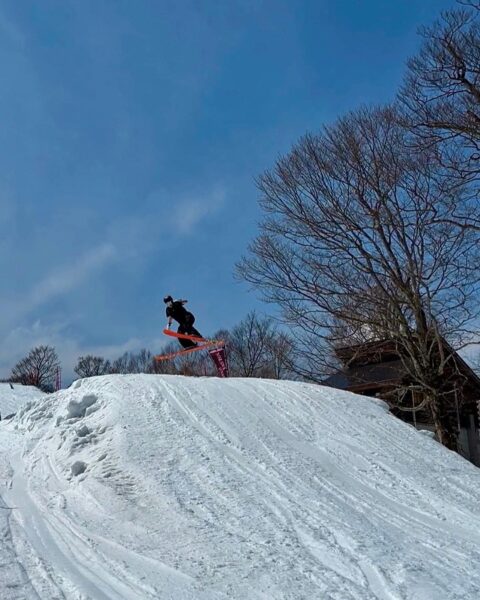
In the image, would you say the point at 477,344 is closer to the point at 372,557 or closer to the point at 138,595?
the point at 372,557

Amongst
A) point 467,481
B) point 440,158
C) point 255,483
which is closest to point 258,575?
point 255,483

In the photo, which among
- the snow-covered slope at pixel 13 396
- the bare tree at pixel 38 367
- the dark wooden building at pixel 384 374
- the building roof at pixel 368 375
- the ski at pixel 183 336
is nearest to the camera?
the dark wooden building at pixel 384 374

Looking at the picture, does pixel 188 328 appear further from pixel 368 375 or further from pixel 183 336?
pixel 368 375

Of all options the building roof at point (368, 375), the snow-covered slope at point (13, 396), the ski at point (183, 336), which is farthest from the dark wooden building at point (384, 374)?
the snow-covered slope at point (13, 396)

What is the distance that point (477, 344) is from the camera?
47.0ft

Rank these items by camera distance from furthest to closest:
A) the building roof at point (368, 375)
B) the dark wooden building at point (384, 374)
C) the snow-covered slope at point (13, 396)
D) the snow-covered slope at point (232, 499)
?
the snow-covered slope at point (13, 396)
the building roof at point (368, 375)
the dark wooden building at point (384, 374)
the snow-covered slope at point (232, 499)

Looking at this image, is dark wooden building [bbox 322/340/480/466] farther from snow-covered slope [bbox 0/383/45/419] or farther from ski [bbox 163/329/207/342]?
snow-covered slope [bbox 0/383/45/419]

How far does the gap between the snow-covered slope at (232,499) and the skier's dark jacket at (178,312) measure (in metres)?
6.35

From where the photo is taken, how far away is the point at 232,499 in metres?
7.59

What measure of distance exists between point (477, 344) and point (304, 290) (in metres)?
4.23

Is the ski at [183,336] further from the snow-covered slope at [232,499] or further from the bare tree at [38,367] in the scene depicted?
the bare tree at [38,367]

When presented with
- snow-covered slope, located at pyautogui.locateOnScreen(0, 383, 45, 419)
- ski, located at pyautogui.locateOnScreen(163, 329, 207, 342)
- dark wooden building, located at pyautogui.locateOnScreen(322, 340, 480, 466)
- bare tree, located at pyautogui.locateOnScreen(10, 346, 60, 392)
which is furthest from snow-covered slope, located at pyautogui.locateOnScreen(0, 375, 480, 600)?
bare tree, located at pyautogui.locateOnScreen(10, 346, 60, 392)

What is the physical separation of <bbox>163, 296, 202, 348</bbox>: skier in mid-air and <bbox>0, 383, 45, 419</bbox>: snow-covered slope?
29.4 feet

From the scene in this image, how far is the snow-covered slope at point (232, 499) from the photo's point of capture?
5270mm
